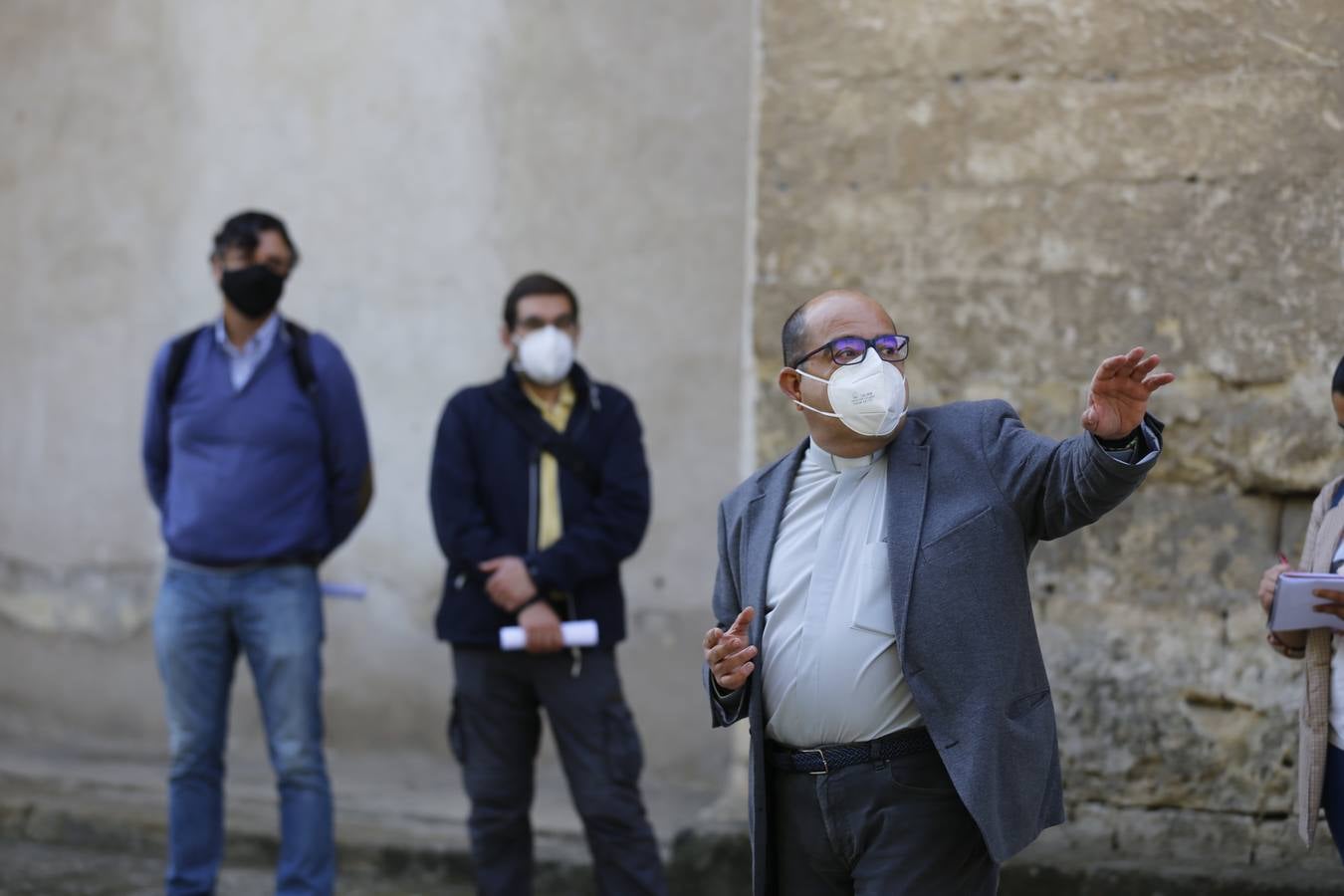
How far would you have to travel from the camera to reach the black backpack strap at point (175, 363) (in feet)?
15.3

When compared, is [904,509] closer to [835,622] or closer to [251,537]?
[835,622]

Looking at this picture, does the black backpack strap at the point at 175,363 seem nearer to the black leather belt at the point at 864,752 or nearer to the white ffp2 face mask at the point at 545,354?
the white ffp2 face mask at the point at 545,354

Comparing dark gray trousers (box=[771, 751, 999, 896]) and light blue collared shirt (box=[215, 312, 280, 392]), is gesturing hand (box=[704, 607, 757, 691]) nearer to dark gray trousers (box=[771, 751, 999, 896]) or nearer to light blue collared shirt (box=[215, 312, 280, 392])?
dark gray trousers (box=[771, 751, 999, 896])

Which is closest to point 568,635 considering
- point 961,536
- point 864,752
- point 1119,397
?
point 864,752

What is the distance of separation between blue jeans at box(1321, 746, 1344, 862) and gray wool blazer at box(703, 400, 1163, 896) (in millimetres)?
673

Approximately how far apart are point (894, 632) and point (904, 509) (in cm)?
22

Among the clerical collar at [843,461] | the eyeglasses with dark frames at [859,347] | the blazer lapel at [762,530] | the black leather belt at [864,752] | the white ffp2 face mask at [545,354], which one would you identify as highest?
the white ffp2 face mask at [545,354]

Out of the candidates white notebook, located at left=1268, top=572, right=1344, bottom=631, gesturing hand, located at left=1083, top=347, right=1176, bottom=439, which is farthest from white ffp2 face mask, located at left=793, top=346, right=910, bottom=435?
white notebook, located at left=1268, top=572, right=1344, bottom=631

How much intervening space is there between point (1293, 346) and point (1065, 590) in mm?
872

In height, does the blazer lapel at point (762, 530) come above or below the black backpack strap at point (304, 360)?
below

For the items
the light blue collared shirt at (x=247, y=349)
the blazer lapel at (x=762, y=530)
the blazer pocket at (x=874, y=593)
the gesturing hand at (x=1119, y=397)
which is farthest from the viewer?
the light blue collared shirt at (x=247, y=349)

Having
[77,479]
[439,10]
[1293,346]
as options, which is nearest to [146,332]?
[77,479]

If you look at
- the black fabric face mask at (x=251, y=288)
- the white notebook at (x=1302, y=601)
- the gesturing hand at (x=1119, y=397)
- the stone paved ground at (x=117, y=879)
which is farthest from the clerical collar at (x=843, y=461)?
the stone paved ground at (x=117, y=879)

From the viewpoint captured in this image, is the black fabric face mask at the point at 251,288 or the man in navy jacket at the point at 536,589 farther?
the black fabric face mask at the point at 251,288
